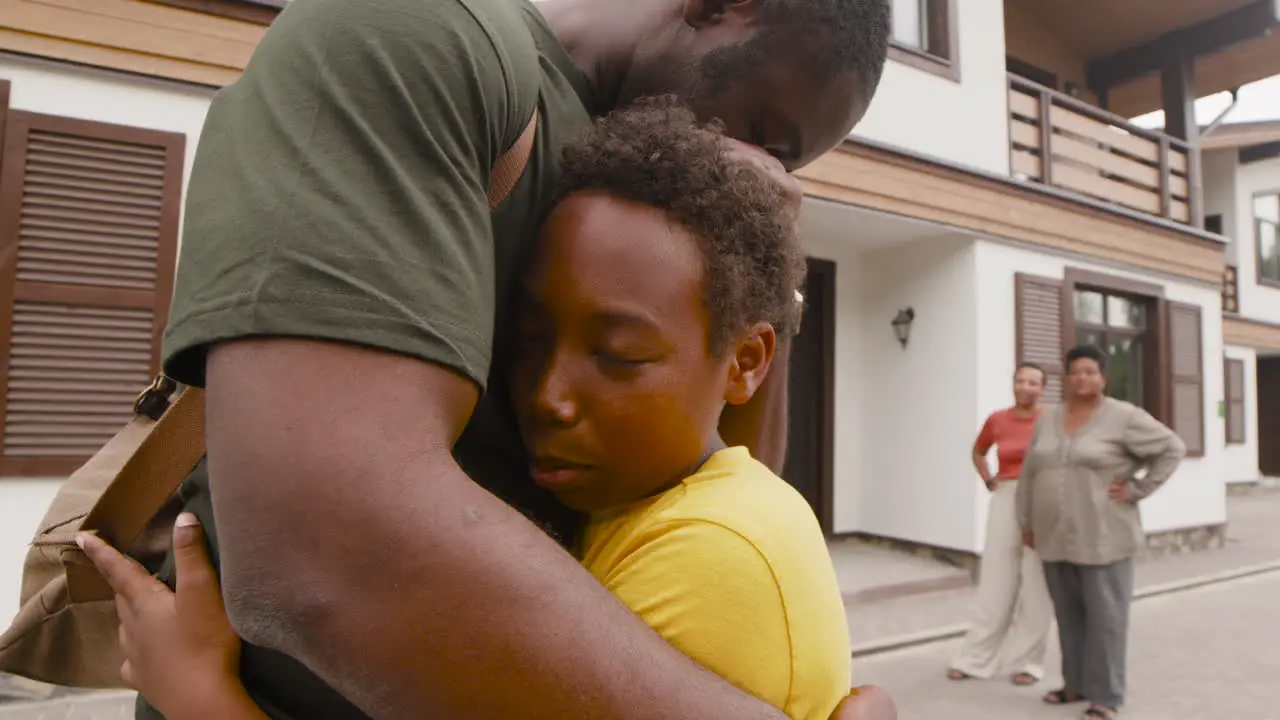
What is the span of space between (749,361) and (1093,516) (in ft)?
14.2

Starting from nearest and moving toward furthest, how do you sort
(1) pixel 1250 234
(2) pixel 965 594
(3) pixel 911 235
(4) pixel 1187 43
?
(2) pixel 965 594 < (3) pixel 911 235 < (4) pixel 1187 43 < (1) pixel 1250 234

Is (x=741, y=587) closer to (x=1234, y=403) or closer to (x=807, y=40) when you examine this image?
(x=807, y=40)

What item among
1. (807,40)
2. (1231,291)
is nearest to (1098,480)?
(807,40)

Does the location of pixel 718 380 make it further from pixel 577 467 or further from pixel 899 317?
pixel 899 317

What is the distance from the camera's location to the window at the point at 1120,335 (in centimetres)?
825

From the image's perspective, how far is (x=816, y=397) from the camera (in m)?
7.72

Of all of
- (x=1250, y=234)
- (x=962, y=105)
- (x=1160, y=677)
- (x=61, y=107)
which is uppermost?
(x=1250, y=234)

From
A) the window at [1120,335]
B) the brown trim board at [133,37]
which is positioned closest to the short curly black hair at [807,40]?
the brown trim board at [133,37]

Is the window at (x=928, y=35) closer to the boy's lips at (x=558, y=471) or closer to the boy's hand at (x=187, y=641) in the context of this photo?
the boy's lips at (x=558, y=471)

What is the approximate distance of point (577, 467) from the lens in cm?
83

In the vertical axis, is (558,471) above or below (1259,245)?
below

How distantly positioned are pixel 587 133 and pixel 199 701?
2.11ft

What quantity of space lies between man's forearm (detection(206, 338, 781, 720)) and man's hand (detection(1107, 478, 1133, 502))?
15.6ft

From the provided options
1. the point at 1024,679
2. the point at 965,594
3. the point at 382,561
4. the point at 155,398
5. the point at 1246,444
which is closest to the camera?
the point at 382,561
